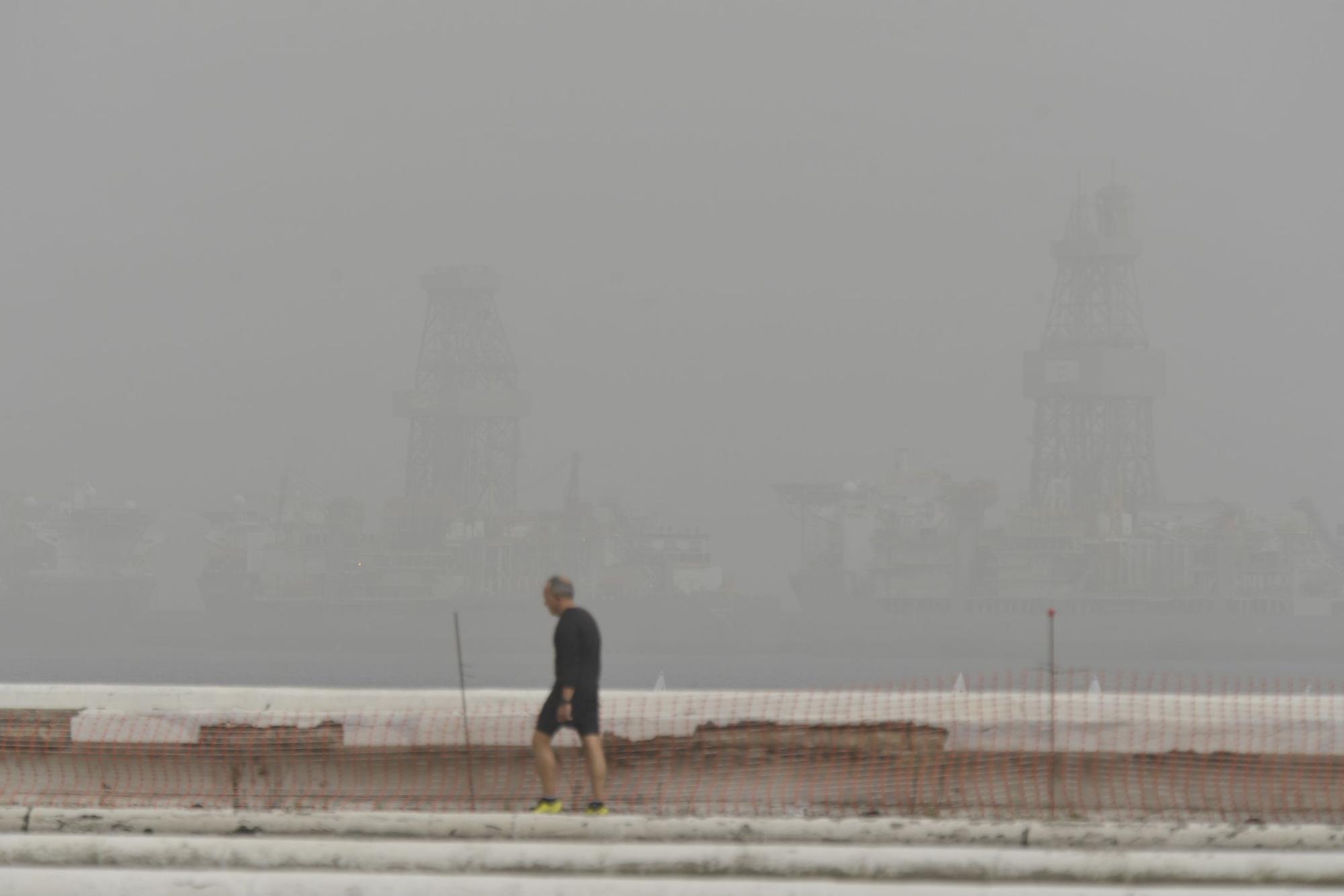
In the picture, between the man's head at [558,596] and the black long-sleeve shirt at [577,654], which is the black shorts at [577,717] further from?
the man's head at [558,596]

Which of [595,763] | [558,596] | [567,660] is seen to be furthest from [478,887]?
[558,596]

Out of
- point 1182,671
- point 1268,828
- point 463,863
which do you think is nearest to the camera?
point 463,863

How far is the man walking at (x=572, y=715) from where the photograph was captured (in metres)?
8.38

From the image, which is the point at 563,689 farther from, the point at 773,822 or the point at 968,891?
the point at 968,891

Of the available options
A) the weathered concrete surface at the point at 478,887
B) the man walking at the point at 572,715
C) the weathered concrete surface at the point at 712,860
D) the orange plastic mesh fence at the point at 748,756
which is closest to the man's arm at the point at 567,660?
the man walking at the point at 572,715

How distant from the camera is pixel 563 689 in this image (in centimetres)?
841

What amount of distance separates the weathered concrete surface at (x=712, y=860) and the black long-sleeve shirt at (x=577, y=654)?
4.45 feet

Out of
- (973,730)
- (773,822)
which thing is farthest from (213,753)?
(973,730)

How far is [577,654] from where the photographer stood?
8.58 meters

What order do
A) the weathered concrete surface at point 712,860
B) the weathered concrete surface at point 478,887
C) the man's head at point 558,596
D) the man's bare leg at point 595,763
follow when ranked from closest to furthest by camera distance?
the weathered concrete surface at point 478,887 → the weathered concrete surface at point 712,860 → the man's bare leg at point 595,763 → the man's head at point 558,596

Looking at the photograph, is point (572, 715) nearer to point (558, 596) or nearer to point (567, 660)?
point (567, 660)

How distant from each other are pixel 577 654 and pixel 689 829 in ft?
4.52

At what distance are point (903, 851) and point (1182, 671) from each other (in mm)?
163348

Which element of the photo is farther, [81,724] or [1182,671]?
[1182,671]
